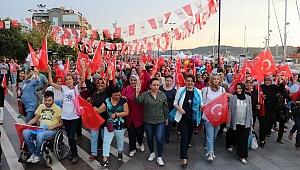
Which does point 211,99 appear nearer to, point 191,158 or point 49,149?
point 191,158

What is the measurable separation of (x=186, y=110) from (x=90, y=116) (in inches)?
68.7

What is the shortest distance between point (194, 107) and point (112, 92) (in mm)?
1511

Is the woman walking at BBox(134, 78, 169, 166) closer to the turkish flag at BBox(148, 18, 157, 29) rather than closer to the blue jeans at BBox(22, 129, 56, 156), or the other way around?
the blue jeans at BBox(22, 129, 56, 156)

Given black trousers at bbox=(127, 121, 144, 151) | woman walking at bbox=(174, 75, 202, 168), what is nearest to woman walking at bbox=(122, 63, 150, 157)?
black trousers at bbox=(127, 121, 144, 151)

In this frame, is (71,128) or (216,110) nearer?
(71,128)

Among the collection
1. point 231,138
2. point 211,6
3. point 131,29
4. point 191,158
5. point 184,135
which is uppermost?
point 211,6

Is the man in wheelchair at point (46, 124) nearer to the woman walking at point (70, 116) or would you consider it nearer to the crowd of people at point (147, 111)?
the crowd of people at point (147, 111)

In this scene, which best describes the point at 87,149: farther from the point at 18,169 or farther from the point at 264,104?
the point at 264,104

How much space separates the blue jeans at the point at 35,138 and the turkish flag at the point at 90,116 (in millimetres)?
667

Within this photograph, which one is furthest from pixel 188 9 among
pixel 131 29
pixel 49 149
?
pixel 49 149

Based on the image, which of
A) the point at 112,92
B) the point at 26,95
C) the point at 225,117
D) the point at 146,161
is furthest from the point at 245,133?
the point at 26,95

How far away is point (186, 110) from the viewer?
4992mm

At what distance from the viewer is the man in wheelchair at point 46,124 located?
471 cm

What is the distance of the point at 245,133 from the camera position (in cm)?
524
